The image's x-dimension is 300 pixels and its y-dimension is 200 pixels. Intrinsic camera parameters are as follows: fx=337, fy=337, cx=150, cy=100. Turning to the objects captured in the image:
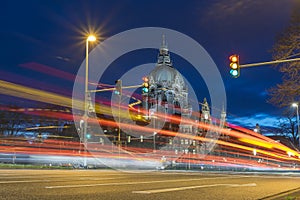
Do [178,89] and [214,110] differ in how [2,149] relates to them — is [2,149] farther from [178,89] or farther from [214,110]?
[214,110]

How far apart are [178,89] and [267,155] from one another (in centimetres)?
7664

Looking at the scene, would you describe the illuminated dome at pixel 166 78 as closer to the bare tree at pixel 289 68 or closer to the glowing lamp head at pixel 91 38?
the glowing lamp head at pixel 91 38

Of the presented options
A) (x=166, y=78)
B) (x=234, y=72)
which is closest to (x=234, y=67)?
(x=234, y=72)

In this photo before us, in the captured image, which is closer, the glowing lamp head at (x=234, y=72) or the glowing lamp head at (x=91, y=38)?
the glowing lamp head at (x=234, y=72)

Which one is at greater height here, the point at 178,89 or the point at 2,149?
the point at 178,89

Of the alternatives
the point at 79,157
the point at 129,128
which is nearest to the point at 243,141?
the point at 129,128

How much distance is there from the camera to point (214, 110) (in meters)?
167

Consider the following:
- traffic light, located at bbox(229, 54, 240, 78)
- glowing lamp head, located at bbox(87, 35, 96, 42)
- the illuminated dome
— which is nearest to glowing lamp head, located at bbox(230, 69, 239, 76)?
traffic light, located at bbox(229, 54, 240, 78)

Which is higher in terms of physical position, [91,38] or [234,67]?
[91,38]

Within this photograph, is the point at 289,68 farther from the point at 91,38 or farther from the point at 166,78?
the point at 166,78

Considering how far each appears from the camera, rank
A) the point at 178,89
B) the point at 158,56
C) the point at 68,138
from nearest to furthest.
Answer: the point at 68,138
the point at 178,89
the point at 158,56

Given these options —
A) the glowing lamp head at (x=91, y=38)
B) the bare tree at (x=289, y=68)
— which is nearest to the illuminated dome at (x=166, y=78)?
the glowing lamp head at (x=91, y=38)

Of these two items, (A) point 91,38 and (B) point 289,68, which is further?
(A) point 91,38

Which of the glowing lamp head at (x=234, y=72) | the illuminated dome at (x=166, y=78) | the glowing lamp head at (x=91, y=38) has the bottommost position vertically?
the glowing lamp head at (x=234, y=72)
